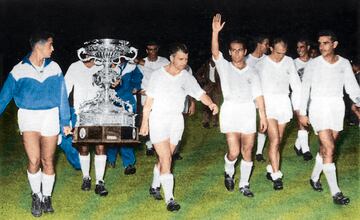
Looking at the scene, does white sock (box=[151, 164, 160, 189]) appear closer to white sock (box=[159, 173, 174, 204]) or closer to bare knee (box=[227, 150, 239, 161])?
white sock (box=[159, 173, 174, 204])

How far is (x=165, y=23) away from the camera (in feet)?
53.1

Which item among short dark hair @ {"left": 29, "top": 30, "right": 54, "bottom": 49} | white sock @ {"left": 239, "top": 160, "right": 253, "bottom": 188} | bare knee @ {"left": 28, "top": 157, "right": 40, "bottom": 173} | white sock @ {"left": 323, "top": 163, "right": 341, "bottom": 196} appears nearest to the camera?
short dark hair @ {"left": 29, "top": 30, "right": 54, "bottom": 49}

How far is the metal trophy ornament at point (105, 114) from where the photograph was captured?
19.5 ft

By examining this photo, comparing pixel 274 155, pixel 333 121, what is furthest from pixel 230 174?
pixel 333 121

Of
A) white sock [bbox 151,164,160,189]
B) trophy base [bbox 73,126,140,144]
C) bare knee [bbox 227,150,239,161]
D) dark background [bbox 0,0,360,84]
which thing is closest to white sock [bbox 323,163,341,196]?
bare knee [bbox 227,150,239,161]

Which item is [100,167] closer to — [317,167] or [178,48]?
[178,48]

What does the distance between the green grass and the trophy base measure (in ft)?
2.35

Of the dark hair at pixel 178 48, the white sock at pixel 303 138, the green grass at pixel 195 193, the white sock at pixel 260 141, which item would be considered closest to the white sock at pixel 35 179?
the green grass at pixel 195 193

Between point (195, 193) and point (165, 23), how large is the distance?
1012 cm

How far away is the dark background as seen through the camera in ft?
50.4

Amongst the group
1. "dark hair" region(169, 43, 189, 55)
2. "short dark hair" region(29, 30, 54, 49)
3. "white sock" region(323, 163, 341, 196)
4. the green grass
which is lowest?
the green grass

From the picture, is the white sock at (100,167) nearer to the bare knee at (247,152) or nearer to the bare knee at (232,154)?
the bare knee at (232,154)

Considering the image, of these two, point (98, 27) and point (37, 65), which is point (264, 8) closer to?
point (98, 27)

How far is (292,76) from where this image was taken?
6695 mm
